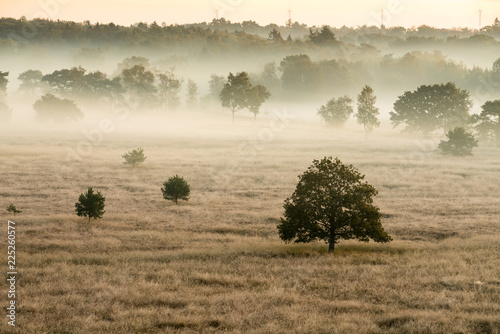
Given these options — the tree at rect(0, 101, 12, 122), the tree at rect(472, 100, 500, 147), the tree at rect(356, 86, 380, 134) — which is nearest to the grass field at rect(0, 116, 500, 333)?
the tree at rect(472, 100, 500, 147)

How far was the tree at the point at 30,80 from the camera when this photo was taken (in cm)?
13288

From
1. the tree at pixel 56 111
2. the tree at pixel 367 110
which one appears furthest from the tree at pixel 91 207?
the tree at pixel 56 111

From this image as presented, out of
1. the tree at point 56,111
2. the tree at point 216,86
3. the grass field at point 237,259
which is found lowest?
the grass field at point 237,259

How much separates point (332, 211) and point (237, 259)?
446 centimetres

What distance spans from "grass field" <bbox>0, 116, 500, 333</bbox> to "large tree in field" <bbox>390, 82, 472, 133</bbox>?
128 ft

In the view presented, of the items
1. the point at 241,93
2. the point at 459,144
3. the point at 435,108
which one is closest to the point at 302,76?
the point at 241,93

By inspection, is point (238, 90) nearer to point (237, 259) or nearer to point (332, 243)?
point (332, 243)

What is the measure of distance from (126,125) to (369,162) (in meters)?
63.0

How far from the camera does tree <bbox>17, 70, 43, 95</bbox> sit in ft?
436

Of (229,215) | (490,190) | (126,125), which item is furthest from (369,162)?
(126,125)

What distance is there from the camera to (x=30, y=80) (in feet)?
443

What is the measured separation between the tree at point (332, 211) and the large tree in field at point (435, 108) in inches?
2711

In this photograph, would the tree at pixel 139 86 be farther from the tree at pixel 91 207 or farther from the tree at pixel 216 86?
the tree at pixel 91 207

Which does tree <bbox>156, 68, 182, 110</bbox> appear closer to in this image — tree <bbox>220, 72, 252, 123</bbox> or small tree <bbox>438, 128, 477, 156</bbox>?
tree <bbox>220, 72, 252, 123</bbox>
